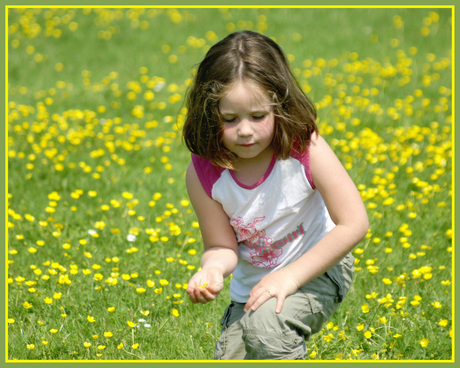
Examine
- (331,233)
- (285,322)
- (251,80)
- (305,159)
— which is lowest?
(285,322)

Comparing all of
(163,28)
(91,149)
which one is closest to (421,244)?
(91,149)

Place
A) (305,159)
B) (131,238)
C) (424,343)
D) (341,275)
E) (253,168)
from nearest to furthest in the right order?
(305,159)
(253,168)
(341,275)
(424,343)
(131,238)

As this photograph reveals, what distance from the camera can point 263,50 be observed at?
109 inches

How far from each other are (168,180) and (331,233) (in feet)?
9.09

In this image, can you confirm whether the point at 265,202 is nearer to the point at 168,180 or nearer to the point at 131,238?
the point at 131,238

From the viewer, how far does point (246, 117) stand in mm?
2711

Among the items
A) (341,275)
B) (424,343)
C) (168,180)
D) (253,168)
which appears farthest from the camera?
(168,180)

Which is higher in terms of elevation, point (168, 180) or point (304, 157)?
point (304, 157)

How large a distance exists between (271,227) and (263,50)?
730 mm

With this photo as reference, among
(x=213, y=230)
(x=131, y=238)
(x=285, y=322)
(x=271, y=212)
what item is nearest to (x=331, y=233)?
(x=271, y=212)

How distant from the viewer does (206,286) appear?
2.70 metres

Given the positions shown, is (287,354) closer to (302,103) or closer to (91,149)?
(302,103)

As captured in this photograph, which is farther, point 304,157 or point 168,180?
point 168,180

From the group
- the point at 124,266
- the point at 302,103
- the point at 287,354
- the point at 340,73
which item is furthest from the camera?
Answer: the point at 340,73
